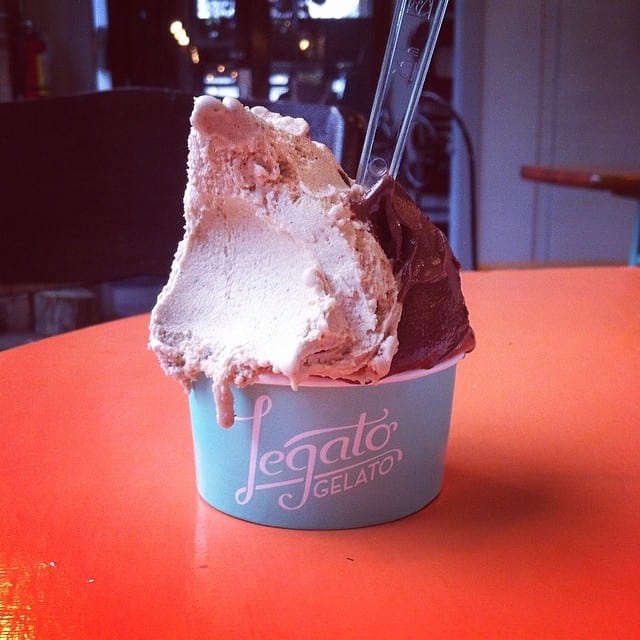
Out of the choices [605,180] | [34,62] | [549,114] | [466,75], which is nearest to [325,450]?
[605,180]

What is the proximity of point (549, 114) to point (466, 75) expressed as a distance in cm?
52

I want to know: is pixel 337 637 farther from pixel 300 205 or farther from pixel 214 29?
pixel 214 29

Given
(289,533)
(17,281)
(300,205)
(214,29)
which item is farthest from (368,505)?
(214,29)

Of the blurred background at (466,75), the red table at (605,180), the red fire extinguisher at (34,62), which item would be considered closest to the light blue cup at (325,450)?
the red table at (605,180)

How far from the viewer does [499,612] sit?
0.40 metres

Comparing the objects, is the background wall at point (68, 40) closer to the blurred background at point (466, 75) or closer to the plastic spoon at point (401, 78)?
the blurred background at point (466, 75)

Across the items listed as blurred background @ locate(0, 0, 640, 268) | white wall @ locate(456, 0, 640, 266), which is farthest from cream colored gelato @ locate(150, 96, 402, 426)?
white wall @ locate(456, 0, 640, 266)

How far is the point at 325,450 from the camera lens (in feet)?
1.64

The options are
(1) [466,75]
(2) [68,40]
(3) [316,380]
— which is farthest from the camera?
(1) [466,75]

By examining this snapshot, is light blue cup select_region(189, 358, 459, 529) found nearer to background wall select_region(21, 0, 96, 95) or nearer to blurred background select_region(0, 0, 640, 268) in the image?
blurred background select_region(0, 0, 640, 268)

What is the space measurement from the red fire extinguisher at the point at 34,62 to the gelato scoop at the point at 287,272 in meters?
3.06

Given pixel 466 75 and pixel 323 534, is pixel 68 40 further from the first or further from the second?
pixel 323 534

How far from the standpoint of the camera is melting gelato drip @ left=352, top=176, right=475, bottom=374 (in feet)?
1.70

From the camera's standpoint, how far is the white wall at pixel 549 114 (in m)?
4.27
